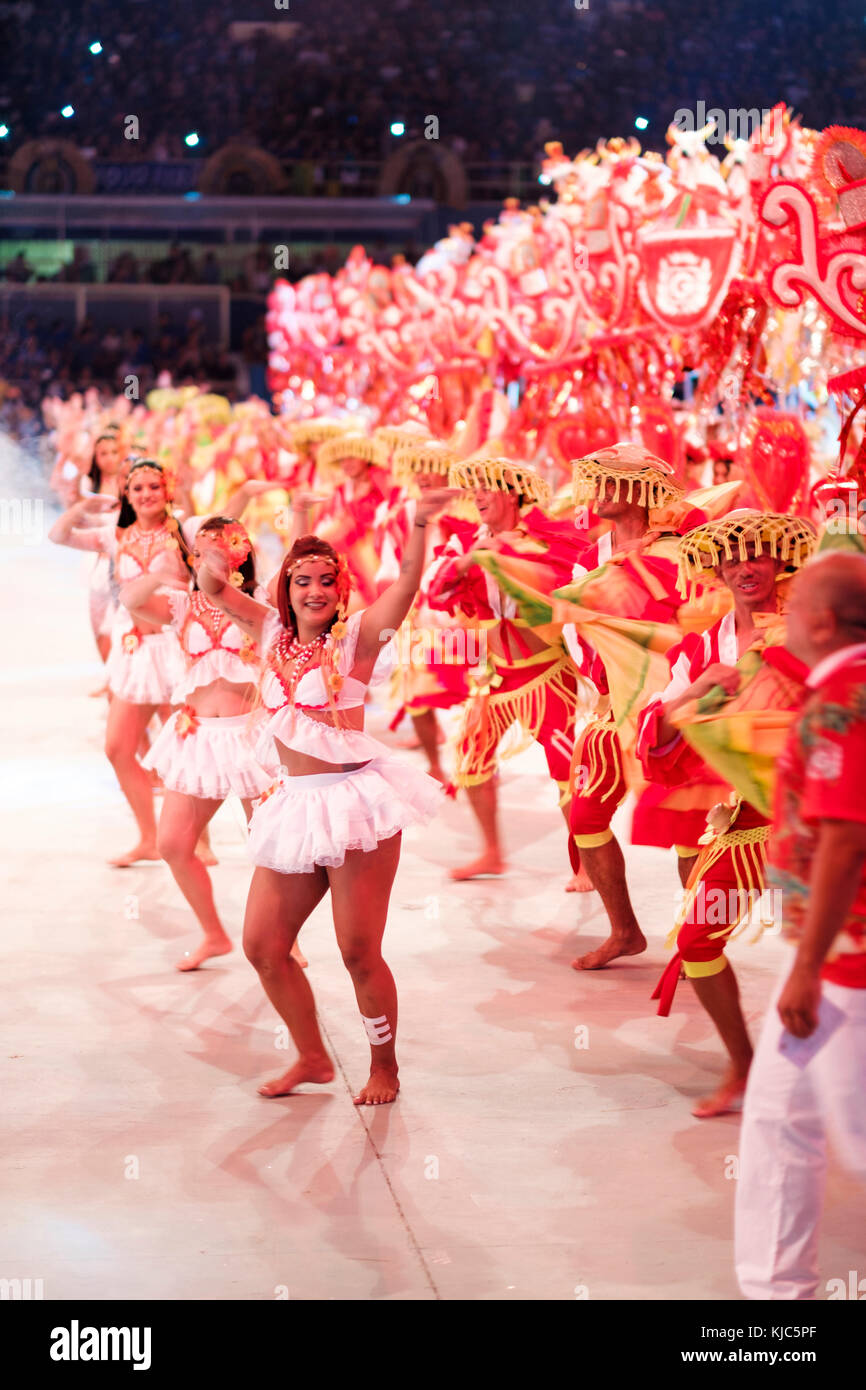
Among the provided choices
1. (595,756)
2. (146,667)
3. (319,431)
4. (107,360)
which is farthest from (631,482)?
(107,360)

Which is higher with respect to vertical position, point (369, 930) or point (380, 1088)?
point (369, 930)

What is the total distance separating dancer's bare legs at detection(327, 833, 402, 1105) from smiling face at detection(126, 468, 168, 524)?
7.41 feet

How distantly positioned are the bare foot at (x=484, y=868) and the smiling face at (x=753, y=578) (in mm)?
2638

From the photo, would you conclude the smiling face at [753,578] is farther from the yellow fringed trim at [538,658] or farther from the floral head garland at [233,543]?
the yellow fringed trim at [538,658]

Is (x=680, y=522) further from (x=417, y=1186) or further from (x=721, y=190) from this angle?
(x=721, y=190)

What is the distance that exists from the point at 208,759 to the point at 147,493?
1.28 meters

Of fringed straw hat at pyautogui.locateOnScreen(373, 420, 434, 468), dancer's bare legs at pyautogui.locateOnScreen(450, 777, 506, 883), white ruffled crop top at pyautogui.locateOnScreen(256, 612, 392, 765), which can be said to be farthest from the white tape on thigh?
fringed straw hat at pyautogui.locateOnScreen(373, 420, 434, 468)

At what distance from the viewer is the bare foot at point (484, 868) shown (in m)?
5.97

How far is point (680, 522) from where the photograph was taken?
4.51 metres

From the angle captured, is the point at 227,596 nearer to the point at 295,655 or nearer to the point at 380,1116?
the point at 295,655

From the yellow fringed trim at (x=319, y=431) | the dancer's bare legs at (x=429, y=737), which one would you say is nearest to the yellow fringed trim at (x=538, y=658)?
the dancer's bare legs at (x=429, y=737)

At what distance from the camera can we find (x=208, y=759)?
4.71m

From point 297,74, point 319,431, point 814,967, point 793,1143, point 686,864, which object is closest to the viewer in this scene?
point 814,967
